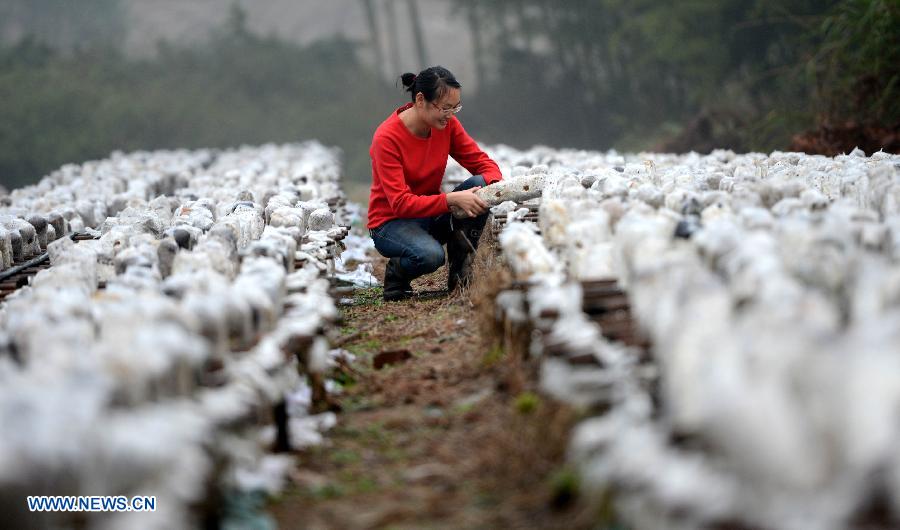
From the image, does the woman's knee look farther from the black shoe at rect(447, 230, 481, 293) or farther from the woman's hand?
the woman's hand

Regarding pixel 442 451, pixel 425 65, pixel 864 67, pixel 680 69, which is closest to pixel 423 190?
pixel 442 451

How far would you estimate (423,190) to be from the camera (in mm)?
5969

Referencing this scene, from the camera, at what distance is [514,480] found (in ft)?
9.39

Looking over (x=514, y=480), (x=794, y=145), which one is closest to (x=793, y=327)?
(x=514, y=480)

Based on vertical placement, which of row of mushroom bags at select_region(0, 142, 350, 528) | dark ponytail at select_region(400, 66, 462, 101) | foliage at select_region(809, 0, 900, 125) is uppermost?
foliage at select_region(809, 0, 900, 125)

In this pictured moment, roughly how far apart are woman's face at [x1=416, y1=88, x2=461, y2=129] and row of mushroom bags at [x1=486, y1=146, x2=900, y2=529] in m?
1.43

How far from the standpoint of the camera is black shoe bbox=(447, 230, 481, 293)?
230 inches

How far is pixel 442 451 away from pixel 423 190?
9.67 ft

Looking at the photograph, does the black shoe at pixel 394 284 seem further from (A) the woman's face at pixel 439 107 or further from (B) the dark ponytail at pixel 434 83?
(B) the dark ponytail at pixel 434 83

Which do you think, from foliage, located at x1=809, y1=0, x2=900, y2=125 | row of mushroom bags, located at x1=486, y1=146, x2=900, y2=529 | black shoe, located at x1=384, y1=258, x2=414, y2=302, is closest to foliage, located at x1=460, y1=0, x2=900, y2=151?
foliage, located at x1=809, y1=0, x2=900, y2=125

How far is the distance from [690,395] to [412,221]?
11.8 feet

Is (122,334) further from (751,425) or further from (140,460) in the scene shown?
(751,425)

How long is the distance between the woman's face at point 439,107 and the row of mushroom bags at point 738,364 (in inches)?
56.5

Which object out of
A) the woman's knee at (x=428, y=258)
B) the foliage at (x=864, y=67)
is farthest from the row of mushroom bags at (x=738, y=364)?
the foliage at (x=864, y=67)
